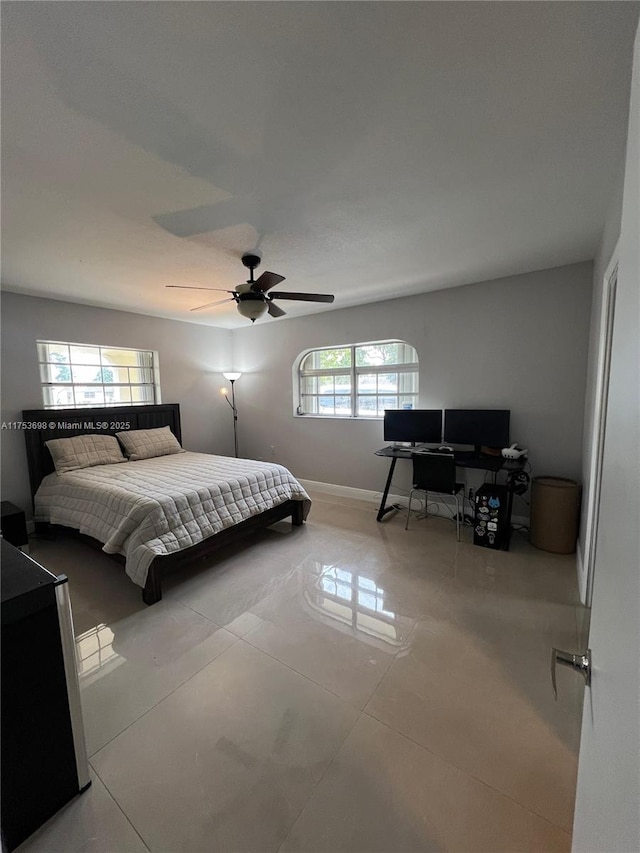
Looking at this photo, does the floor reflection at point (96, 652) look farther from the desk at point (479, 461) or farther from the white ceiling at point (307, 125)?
the desk at point (479, 461)

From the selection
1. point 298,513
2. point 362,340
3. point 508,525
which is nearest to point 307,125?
point 362,340

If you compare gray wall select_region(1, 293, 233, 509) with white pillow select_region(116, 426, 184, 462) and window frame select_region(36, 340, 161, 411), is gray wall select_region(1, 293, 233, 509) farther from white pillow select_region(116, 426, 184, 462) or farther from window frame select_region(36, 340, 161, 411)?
white pillow select_region(116, 426, 184, 462)

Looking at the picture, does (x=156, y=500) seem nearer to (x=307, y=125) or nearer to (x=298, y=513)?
(x=298, y=513)

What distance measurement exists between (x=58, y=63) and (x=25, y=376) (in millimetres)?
3376

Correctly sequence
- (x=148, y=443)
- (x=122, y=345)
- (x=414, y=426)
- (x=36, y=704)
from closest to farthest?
(x=36, y=704) → (x=414, y=426) → (x=148, y=443) → (x=122, y=345)

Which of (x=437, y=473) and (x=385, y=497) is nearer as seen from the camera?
(x=437, y=473)

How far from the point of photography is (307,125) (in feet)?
4.56

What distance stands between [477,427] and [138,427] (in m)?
4.05

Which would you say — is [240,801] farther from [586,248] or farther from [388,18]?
[586,248]

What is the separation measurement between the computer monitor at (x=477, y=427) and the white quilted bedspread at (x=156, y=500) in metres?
1.70

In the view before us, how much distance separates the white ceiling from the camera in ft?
3.34

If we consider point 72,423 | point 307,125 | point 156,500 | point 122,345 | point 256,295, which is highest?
point 307,125

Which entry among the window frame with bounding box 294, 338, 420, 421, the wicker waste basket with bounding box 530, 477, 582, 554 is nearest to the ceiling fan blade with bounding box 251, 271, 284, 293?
the window frame with bounding box 294, 338, 420, 421

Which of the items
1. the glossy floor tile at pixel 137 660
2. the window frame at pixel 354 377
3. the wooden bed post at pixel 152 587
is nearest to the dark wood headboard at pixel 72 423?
the window frame at pixel 354 377
